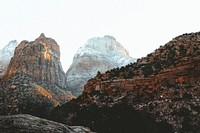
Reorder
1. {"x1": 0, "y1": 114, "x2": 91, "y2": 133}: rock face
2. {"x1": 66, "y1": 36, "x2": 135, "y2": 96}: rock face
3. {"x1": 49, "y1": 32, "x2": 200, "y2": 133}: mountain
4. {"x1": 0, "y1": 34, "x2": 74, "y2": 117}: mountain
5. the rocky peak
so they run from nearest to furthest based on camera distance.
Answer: {"x1": 0, "y1": 114, "x2": 91, "y2": 133}: rock face → {"x1": 49, "y1": 32, "x2": 200, "y2": 133}: mountain → {"x1": 0, "y1": 34, "x2": 74, "y2": 117}: mountain → the rocky peak → {"x1": 66, "y1": 36, "x2": 135, "y2": 96}: rock face

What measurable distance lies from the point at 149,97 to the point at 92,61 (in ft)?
424

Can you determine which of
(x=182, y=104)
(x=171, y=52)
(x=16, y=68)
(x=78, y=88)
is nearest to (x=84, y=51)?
(x=78, y=88)

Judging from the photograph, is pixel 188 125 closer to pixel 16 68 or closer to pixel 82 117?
pixel 82 117

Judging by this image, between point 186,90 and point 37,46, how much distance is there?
104 meters

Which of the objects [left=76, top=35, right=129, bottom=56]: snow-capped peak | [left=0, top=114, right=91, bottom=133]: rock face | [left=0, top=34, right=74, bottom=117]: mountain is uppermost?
[left=76, top=35, right=129, bottom=56]: snow-capped peak

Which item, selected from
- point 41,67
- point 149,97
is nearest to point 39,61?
point 41,67

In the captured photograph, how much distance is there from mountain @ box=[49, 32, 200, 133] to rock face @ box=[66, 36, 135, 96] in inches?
3633

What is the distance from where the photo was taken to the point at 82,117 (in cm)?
4600

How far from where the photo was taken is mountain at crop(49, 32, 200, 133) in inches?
1510

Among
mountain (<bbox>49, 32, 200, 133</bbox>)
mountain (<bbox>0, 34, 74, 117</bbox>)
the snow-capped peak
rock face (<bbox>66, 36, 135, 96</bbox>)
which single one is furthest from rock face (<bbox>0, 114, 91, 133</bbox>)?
the snow-capped peak

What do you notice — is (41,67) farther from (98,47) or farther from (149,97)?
(149,97)

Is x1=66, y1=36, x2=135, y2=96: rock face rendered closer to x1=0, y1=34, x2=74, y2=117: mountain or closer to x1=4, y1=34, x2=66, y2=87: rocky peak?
x1=4, y1=34, x2=66, y2=87: rocky peak

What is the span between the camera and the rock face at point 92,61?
162 meters

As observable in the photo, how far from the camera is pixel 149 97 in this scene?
46.4 m
